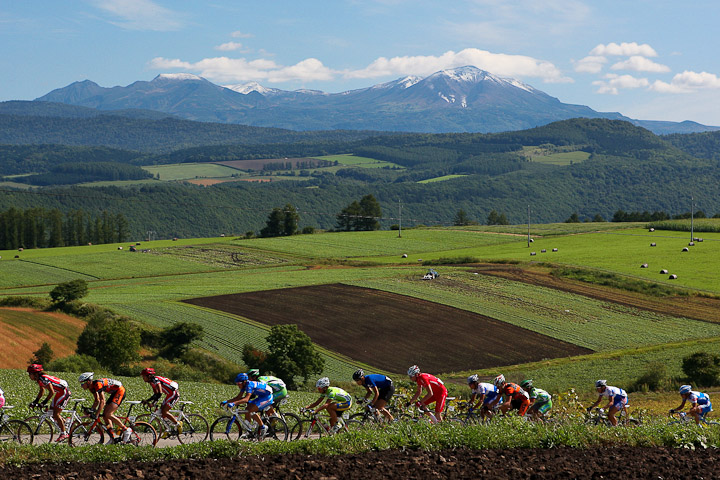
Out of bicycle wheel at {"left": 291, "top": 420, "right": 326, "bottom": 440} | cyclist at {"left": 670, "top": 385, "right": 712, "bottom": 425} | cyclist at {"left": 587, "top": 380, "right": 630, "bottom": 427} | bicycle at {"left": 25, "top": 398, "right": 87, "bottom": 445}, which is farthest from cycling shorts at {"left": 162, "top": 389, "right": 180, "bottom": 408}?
cyclist at {"left": 670, "top": 385, "right": 712, "bottom": 425}

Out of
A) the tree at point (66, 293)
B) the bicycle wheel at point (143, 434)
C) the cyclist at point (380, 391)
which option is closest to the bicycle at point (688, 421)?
the cyclist at point (380, 391)

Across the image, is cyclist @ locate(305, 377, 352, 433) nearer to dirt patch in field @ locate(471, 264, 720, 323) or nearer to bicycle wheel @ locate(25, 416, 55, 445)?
bicycle wheel @ locate(25, 416, 55, 445)

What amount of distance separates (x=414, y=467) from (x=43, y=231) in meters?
177

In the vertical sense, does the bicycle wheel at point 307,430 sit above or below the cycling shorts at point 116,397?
below

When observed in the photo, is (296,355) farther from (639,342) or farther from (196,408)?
(639,342)

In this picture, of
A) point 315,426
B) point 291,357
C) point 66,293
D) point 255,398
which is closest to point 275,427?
point 255,398

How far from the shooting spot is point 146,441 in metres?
19.5

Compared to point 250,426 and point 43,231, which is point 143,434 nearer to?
point 250,426

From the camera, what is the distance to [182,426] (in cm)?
2000

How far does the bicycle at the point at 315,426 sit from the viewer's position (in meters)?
19.5

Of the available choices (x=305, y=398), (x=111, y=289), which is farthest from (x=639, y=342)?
(x=111, y=289)

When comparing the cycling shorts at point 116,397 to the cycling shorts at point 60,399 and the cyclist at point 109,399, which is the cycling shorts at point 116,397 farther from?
the cycling shorts at point 60,399

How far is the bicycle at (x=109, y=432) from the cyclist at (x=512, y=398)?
30.7ft

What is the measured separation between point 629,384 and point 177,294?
51198mm
